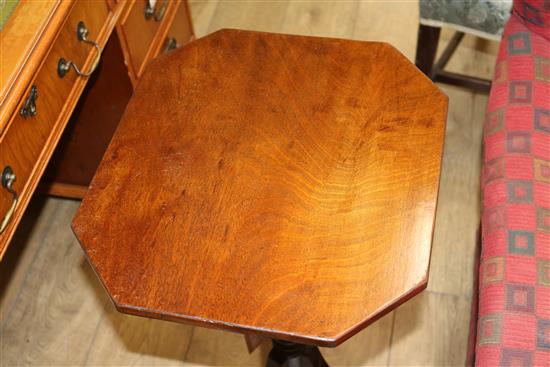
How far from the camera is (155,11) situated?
70.7 inches

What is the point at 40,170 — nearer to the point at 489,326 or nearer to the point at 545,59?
the point at 489,326

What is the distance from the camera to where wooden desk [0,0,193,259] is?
127 cm

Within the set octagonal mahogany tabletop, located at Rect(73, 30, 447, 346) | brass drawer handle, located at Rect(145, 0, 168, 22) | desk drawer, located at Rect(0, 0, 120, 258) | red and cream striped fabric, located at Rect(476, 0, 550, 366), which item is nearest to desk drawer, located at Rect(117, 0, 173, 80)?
brass drawer handle, located at Rect(145, 0, 168, 22)

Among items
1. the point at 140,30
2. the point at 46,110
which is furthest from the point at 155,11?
the point at 46,110

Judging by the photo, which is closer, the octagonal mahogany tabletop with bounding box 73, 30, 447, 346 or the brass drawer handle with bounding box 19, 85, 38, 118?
the octagonal mahogany tabletop with bounding box 73, 30, 447, 346

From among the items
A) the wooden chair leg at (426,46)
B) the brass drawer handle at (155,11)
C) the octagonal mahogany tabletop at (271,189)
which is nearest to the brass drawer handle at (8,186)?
the octagonal mahogany tabletop at (271,189)

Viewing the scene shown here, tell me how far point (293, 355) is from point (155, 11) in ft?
2.84

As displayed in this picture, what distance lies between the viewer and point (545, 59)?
5.28 feet

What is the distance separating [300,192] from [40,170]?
0.48 m

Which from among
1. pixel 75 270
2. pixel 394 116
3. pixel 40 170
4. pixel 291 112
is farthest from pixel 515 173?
pixel 75 270

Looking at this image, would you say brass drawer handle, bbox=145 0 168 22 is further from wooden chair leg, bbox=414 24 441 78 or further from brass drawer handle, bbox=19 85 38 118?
wooden chair leg, bbox=414 24 441 78

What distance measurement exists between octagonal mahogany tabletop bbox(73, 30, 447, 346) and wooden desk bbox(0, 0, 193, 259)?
0.45ft

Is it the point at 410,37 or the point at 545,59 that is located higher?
the point at 545,59

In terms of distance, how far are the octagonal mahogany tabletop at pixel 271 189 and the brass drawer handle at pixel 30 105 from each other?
0.15 meters
